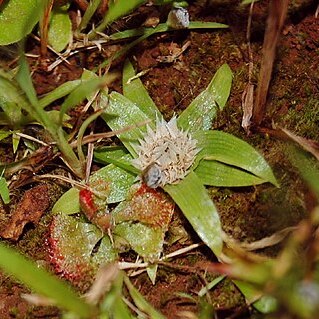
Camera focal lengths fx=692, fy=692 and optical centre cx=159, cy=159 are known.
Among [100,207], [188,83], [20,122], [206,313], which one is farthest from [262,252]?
[20,122]

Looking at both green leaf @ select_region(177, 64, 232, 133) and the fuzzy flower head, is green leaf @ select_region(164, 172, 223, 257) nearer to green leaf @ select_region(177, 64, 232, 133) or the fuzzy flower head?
the fuzzy flower head

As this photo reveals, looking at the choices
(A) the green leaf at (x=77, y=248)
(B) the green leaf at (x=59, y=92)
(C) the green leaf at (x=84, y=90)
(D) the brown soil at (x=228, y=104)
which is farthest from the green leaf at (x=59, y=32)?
(A) the green leaf at (x=77, y=248)

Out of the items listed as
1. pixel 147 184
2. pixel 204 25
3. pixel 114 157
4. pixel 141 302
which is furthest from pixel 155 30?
pixel 141 302

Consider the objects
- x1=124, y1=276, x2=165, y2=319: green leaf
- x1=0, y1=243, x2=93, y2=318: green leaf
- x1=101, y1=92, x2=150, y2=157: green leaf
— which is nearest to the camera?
x1=0, y1=243, x2=93, y2=318: green leaf

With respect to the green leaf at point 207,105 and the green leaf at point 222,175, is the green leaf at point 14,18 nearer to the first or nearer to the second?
the green leaf at point 207,105

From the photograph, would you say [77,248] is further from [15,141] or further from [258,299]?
[258,299]

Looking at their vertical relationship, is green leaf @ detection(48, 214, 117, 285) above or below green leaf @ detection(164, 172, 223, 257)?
below

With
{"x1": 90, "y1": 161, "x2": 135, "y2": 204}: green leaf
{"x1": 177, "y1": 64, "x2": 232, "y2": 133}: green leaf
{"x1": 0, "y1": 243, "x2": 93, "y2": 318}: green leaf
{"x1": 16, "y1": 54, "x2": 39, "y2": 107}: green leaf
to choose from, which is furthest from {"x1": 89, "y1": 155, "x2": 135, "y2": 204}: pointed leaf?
{"x1": 0, "y1": 243, "x2": 93, "y2": 318}: green leaf

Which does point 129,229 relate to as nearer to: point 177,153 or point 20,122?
A: point 177,153
